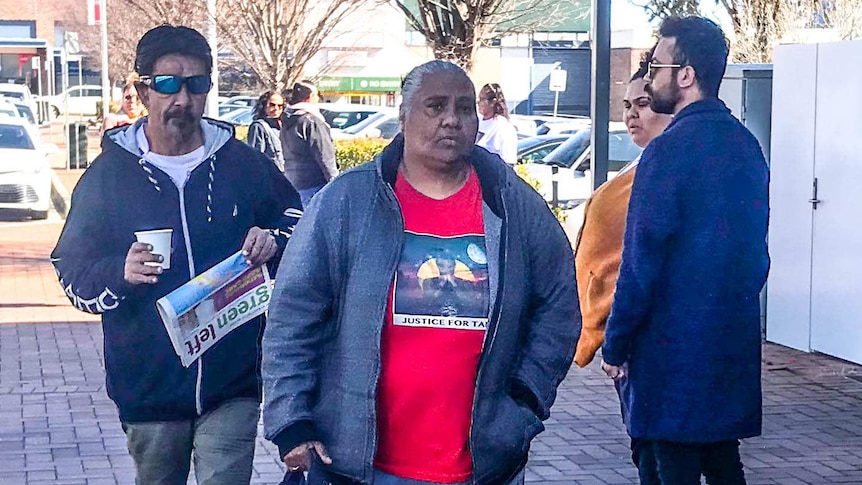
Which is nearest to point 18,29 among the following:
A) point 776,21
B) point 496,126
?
point 776,21

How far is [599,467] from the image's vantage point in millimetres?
6664

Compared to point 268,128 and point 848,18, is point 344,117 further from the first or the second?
point 268,128

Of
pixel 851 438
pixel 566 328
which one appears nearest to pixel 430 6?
pixel 851 438

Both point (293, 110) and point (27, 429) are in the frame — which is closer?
point (27, 429)

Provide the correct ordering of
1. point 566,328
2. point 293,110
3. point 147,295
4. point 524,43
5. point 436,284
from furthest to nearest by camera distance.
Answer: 1. point 524,43
2. point 293,110
3. point 147,295
4. point 566,328
5. point 436,284

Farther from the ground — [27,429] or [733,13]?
[733,13]

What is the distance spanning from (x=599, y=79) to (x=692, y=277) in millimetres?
5254

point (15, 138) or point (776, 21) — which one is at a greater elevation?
point (776, 21)

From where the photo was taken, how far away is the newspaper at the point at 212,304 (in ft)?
12.7

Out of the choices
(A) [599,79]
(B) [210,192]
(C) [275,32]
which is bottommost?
(B) [210,192]

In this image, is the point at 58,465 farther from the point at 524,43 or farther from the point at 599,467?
the point at 524,43

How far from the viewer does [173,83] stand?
13.0ft

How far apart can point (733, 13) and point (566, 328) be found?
2034 cm

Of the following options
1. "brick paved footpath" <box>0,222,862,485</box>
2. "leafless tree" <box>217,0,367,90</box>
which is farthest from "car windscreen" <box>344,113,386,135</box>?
"brick paved footpath" <box>0,222,862,485</box>
